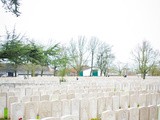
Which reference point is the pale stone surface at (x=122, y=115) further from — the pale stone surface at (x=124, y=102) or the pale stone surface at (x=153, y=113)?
the pale stone surface at (x=124, y=102)

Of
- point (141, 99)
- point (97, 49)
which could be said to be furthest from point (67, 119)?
Result: point (97, 49)

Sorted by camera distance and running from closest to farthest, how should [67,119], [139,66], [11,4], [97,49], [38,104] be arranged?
[67,119]
[38,104]
[11,4]
[139,66]
[97,49]

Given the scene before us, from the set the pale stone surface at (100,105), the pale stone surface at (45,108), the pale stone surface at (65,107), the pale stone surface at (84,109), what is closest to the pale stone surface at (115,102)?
the pale stone surface at (100,105)

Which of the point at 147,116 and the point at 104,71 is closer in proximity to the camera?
the point at 147,116

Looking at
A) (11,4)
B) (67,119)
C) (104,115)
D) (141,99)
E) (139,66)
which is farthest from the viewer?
(139,66)

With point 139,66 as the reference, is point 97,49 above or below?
above

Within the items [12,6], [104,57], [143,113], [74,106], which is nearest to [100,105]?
[74,106]

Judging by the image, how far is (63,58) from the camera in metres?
17.9

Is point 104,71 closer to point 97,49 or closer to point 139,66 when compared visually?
point 97,49

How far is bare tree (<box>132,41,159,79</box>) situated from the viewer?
40.4 m

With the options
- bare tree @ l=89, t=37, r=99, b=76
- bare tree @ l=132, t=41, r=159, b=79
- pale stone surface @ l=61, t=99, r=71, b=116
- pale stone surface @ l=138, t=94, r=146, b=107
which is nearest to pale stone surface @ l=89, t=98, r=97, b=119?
pale stone surface @ l=61, t=99, r=71, b=116

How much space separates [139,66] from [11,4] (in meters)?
32.1

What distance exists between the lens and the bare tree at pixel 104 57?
5338 centimetres

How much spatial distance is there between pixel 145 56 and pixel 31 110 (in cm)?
3765
